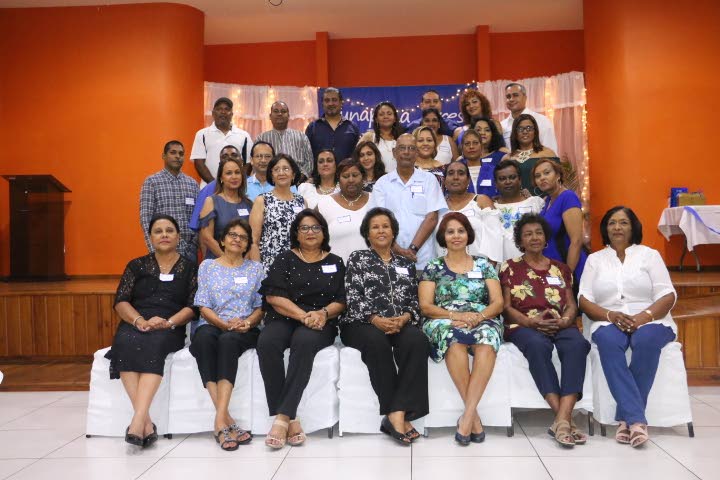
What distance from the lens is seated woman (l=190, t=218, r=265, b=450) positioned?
379 centimetres

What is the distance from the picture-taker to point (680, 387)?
12.2 feet

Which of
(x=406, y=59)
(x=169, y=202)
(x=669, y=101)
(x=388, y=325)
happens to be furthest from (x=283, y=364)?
(x=406, y=59)

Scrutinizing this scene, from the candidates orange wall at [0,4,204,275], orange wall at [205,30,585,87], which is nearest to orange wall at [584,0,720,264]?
orange wall at [205,30,585,87]

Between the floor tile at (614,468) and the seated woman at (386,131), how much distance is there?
2772 mm

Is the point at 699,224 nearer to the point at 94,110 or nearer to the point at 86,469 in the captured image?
the point at 86,469

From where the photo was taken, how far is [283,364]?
12.6ft

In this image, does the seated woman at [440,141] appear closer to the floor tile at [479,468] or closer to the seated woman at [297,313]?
the seated woman at [297,313]

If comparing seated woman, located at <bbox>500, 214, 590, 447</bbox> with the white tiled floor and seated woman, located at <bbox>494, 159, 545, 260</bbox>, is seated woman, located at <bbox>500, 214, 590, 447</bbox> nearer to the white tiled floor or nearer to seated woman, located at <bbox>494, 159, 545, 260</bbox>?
the white tiled floor

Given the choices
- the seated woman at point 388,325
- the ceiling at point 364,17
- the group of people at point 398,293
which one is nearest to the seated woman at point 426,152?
the group of people at point 398,293

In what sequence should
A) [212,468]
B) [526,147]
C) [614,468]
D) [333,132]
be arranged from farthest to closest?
[333,132] → [526,147] → [212,468] → [614,468]

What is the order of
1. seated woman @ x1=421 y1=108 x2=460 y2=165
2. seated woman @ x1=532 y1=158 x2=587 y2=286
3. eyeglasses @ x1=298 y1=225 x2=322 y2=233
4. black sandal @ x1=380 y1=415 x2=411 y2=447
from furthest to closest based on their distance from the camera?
seated woman @ x1=421 y1=108 x2=460 y2=165, seated woman @ x1=532 y1=158 x2=587 y2=286, eyeglasses @ x1=298 y1=225 x2=322 y2=233, black sandal @ x1=380 y1=415 x2=411 y2=447

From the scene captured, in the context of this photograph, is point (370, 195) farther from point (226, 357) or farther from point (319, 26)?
point (319, 26)

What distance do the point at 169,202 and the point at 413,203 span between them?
1972 mm

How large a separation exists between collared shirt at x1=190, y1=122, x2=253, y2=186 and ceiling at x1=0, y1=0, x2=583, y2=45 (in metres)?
3.04
